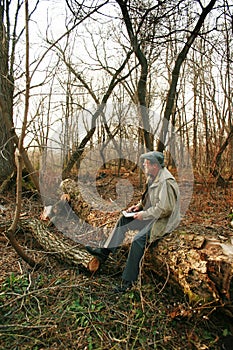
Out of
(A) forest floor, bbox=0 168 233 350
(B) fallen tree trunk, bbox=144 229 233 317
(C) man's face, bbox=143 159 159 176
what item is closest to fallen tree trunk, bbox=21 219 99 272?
(A) forest floor, bbox=0 168 233 350

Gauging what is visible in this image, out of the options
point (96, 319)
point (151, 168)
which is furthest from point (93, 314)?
point (151, 168)

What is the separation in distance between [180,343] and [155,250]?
102 centimetres

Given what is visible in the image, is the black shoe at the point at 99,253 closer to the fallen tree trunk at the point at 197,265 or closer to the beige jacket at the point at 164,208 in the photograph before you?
the fallen tree trunk at the point at 197,265

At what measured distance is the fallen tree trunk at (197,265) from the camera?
266 centimetres

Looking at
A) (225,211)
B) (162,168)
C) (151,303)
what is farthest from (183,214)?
(151,303)

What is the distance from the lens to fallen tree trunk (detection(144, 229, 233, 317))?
266cm

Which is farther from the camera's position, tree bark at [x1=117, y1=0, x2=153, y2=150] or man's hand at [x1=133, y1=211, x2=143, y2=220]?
tree bark at [x1=117, y1=0, x2=153, y2=150]

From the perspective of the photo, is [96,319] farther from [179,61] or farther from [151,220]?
[179,61]

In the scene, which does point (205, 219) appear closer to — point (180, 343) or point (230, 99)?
point (180, 343)

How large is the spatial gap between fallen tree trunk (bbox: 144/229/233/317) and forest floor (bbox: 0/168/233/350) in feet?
0.51

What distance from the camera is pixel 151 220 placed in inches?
149

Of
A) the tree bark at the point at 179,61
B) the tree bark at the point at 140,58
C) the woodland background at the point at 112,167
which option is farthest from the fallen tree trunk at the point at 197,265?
the tree bark at the point at 179,61

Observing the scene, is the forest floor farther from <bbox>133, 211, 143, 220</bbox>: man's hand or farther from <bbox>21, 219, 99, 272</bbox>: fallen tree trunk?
<bbox>133, 211, 143, 220</bbox>: man's hand

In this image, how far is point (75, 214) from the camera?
5801mm
